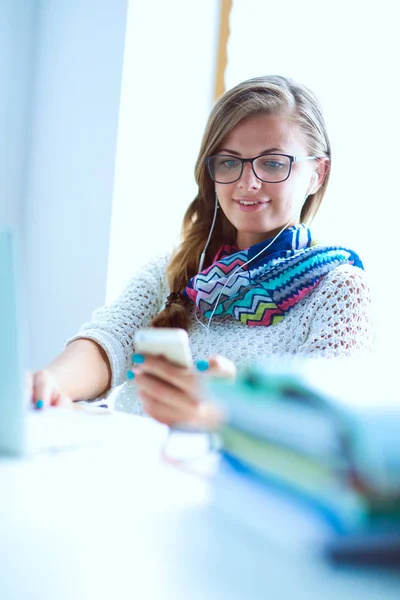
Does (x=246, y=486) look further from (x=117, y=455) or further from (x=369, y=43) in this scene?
(x=369, y=43)

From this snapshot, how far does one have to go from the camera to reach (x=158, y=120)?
8.64 ft

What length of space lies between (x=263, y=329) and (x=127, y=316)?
0.32 m

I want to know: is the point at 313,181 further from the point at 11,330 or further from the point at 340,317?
the point at 11,330

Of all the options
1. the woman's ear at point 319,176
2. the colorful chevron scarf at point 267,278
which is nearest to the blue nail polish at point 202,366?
the colorful chevron scarf at point 267,278

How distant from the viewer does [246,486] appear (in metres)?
A: 0.45

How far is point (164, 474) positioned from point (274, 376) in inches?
10.1

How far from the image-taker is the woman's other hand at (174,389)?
705mm

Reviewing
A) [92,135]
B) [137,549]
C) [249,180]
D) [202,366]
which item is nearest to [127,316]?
[249,180]

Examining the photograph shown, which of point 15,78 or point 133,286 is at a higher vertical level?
point 15,78

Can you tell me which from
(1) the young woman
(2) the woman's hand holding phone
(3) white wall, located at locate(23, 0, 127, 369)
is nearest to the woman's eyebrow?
(1) the young woman

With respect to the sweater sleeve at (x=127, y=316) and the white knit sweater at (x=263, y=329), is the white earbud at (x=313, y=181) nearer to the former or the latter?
the white knit sweater at (x=263, y=329)

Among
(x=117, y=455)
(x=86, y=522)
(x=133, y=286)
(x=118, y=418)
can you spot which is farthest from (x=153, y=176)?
(x=86, y=522)

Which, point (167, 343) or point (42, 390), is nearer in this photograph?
point (167, 343)

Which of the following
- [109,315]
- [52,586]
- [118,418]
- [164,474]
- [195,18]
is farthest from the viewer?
[195,18]
